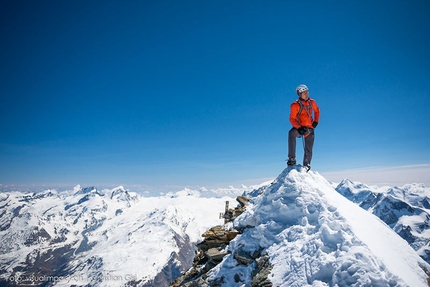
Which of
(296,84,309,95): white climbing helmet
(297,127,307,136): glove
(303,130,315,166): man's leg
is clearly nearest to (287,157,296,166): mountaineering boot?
(303,130,315,166): man's leg

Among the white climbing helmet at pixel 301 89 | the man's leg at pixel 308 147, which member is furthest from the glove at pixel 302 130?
the white climbing helmet at pixel 301 89

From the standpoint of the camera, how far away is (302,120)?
14.0m

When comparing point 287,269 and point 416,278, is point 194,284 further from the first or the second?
point 416,278

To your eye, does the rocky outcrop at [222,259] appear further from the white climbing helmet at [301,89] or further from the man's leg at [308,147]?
the white climbing helmet at [301,89]

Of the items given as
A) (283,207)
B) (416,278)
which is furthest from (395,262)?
(283,207)

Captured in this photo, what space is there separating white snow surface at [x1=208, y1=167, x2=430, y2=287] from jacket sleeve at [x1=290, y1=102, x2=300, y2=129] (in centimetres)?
280

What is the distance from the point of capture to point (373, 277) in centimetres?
702

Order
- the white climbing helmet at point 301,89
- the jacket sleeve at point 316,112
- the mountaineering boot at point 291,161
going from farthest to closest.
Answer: the mountaineering boot at point 291,161
the jacket sleeve at point 316,112
the white climbing helmet at point 301,89

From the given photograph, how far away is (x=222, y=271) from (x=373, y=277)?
7.58 metres

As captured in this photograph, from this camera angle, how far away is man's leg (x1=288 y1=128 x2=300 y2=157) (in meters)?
14.4

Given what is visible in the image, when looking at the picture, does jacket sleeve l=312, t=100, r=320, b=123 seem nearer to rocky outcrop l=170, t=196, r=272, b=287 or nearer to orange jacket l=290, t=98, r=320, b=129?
orange jacket l=290, t=98, r=320, b=129

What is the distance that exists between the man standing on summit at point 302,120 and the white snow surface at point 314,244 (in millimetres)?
1645

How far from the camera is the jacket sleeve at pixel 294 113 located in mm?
13734

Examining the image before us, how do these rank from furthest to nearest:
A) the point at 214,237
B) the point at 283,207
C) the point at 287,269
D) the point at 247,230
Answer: the point at 214,237, the point at 247,230, the point at 283,207, the point at 287,269
